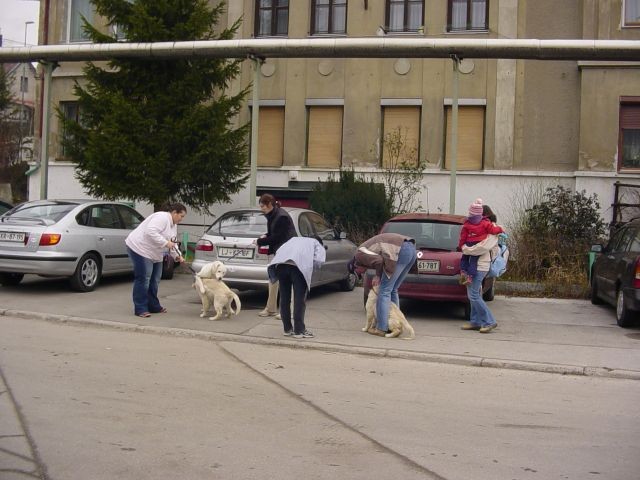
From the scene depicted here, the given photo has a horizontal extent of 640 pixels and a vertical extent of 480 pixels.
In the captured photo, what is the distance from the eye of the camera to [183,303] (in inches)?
487

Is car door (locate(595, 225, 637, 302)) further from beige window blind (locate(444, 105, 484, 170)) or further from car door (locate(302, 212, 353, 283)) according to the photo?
beige window blind (locate(444, 105, 484, 170))

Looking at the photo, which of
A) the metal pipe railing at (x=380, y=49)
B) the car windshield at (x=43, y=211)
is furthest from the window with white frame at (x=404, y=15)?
the car windshield at (x=43, y=211)

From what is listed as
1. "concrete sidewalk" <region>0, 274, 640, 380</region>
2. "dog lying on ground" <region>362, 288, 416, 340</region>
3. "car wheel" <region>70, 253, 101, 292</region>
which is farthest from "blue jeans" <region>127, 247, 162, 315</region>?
"dog lying on ground" <region>362, 288, 416, 340</region>

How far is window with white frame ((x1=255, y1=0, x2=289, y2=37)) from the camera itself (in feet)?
76.6

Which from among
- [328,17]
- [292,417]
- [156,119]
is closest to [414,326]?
[292,417]

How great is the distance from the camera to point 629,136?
2050 cm

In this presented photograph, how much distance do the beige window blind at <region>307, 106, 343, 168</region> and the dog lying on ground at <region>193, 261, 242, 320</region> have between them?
40.4ft

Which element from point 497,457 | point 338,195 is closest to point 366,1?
point 338,195

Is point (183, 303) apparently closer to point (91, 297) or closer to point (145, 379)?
point (91, 297)

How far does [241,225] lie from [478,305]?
13.3 ft

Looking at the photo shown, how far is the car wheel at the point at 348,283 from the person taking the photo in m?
14.1

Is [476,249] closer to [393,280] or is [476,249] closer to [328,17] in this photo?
[393,280]

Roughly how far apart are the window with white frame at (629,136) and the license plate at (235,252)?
13197mm

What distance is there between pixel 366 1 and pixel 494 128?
5478mm
